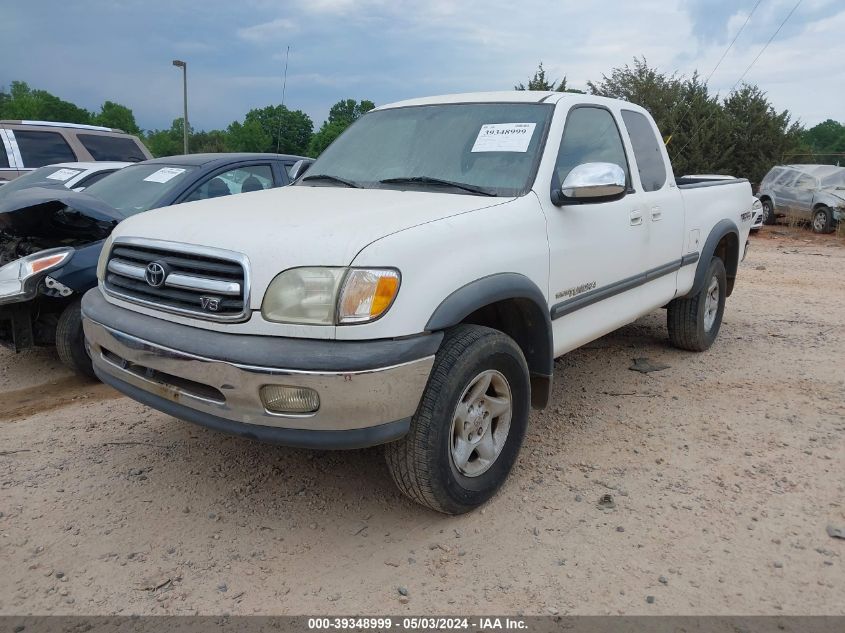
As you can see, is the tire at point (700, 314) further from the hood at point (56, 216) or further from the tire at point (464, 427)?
the hood at point (56, 216)

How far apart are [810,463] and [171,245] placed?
3365 mm

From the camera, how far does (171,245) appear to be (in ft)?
9.12

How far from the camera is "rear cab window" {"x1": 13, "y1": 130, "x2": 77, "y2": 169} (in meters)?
9.29

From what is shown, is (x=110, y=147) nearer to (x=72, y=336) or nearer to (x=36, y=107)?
(x=72, y=336)

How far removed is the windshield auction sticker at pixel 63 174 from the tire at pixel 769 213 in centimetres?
1593

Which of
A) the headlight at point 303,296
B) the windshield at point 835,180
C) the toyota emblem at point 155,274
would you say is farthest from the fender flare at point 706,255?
the windshield at point 835,180

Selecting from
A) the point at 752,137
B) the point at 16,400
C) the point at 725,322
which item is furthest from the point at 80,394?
the point at 752,137

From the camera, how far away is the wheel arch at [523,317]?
2848 millimetres

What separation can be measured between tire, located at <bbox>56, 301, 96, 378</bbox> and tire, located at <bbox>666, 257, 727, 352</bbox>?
4.44 meters

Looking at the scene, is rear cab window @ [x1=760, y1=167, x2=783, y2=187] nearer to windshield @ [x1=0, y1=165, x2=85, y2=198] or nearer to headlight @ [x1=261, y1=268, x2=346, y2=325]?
windshield @ [x1=0, y1=165, x2=85, y2=198]

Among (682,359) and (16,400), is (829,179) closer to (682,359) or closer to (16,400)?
(682,359)

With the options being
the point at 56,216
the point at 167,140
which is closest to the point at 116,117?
the point at 167,140

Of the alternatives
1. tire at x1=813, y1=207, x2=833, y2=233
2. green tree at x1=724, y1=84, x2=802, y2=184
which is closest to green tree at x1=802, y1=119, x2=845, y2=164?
green tree at x1=724, y1=84, x2=802, y2=184

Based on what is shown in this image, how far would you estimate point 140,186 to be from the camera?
217 inches
